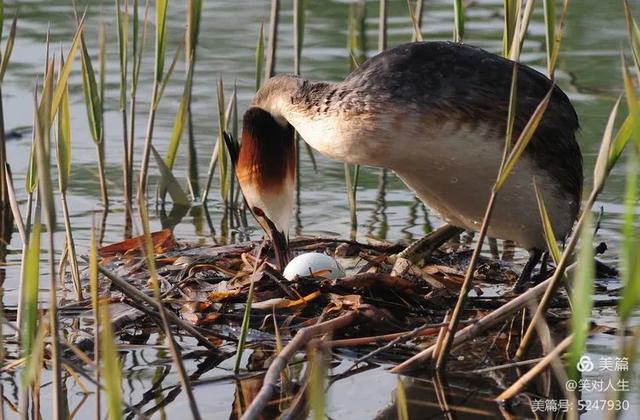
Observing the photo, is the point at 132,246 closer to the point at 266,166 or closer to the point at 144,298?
the point at 266,166

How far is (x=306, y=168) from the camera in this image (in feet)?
27.4

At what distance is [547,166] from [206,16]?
6359 mm

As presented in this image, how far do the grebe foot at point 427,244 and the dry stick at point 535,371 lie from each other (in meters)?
1.73

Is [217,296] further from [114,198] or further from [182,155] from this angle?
[182,155]

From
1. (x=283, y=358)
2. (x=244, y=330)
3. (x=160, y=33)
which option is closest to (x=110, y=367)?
(x=283, y=358)

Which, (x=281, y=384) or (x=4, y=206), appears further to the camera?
(x=4, y=206)

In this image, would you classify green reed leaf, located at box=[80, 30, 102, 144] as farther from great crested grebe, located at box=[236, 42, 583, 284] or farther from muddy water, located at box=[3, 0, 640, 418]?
great crested grebe, located at box=[236, 42, 583, 284]

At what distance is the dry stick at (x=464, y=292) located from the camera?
13.1 feet

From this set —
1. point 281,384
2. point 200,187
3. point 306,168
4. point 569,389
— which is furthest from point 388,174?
point 569,389

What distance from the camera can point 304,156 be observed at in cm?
857

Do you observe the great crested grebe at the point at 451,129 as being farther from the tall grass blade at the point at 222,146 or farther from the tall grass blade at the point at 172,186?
the tall grass blade at the point at 172,186

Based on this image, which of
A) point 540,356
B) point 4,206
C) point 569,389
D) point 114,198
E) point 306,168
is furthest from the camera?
point 306,168

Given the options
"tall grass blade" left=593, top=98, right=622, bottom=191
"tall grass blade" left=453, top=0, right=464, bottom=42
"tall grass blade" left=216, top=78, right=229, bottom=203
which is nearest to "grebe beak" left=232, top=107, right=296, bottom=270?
"tall grass blade" left=216, top=78, right=229, bottom=203

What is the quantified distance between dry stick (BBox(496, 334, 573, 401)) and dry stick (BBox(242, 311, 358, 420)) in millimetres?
680
